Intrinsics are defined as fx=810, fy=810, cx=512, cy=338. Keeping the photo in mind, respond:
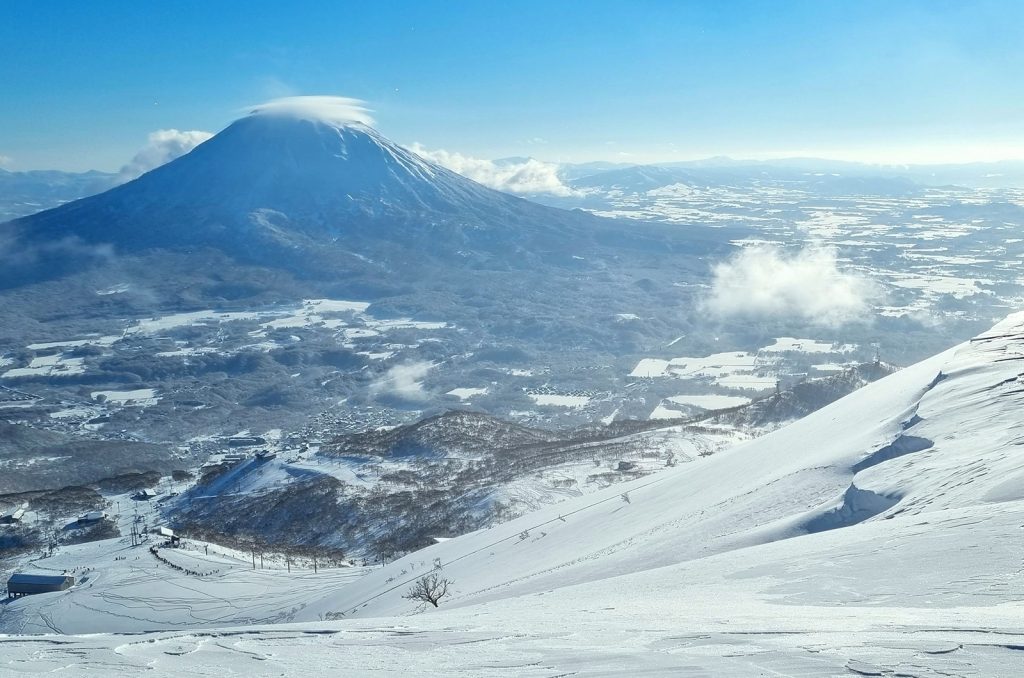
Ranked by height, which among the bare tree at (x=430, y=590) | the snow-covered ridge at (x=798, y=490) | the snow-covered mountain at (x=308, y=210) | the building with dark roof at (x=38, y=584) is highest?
the snow-covered mountain at (x=308, y=210)

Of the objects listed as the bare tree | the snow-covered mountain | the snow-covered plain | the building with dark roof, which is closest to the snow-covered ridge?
the snow-covered plain

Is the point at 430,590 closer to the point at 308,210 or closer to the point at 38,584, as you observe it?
the point at 38,584

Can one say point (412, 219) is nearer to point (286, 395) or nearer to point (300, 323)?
point (300, 323)

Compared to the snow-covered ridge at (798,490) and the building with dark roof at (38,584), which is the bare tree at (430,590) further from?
the building with dark roof at (38,584)

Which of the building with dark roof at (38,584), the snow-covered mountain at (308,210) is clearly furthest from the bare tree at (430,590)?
the snow-covered mountain at (308,210)

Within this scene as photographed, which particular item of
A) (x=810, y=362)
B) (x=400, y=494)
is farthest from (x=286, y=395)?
(x=810, y=362)
